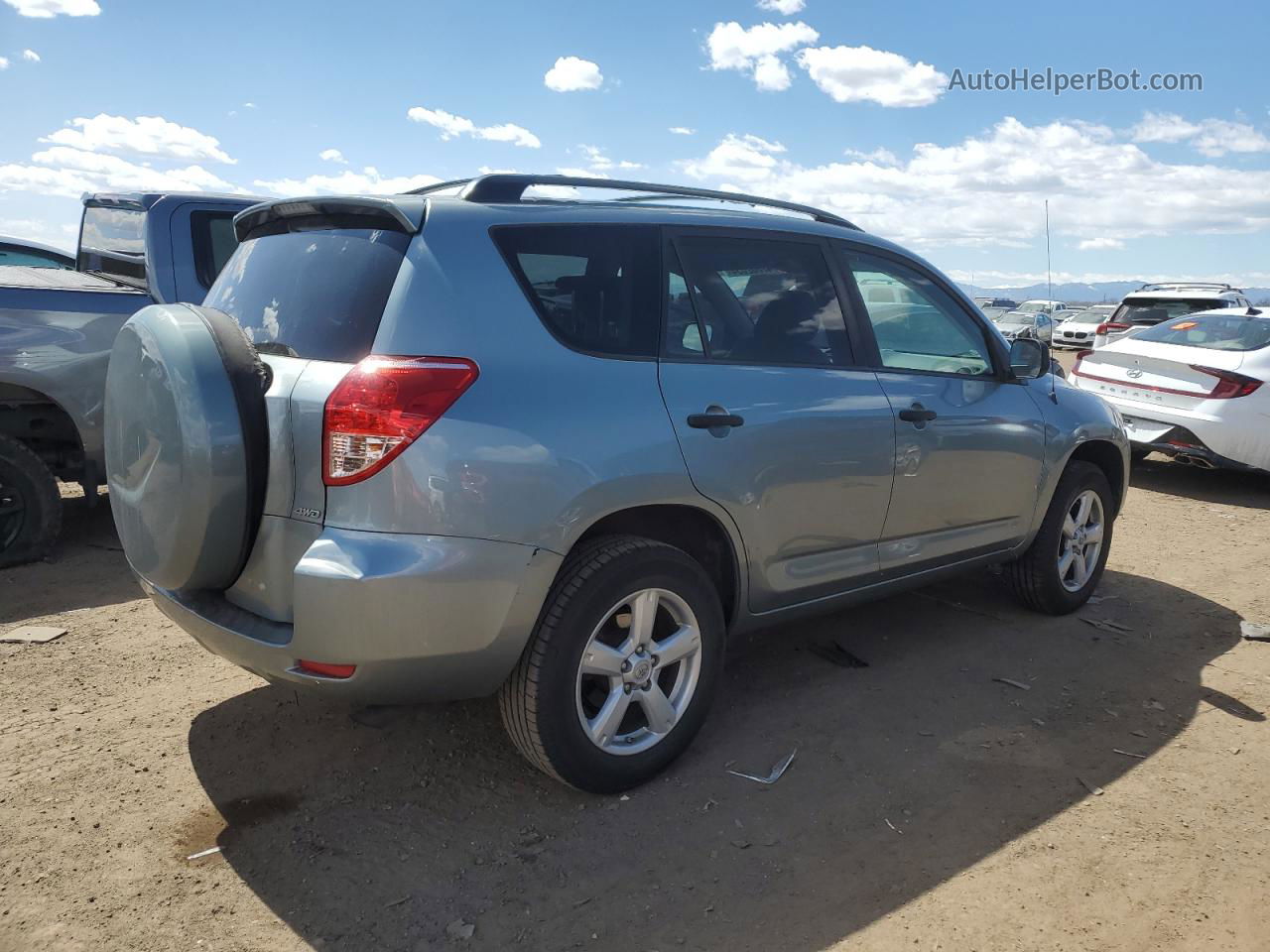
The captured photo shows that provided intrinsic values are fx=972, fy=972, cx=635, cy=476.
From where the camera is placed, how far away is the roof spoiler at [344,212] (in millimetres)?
2742

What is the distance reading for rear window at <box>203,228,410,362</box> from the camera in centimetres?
268

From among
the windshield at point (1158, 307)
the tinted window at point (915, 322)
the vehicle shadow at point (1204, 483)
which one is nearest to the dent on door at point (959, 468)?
the tinted window at point (915, 322)

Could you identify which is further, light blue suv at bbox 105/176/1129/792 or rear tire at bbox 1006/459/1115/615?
rear tire at bbox 1006/459/1115/615

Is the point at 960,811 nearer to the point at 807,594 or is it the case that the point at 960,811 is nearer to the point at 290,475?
the point at 807,594

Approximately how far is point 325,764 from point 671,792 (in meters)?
1.16

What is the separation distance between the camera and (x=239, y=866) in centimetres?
269

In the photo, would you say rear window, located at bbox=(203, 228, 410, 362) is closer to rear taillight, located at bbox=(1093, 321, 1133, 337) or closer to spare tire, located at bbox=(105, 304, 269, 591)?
spare tire, located at bbox=(105, 304, 269, 591)

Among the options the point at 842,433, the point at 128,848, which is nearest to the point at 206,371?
the point at 128,848

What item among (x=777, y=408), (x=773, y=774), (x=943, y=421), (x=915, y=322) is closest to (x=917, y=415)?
(x=943, y=421)

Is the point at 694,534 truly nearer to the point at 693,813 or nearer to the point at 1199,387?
the point at 693,813

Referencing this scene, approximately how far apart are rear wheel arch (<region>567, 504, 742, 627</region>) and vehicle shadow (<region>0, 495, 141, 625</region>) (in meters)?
3.13

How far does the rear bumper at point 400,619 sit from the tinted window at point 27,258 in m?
7.45

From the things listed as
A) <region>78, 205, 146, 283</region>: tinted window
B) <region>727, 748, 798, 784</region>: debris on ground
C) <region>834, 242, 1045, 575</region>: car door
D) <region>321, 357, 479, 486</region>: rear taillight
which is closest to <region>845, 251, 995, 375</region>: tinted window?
<region>834, 242, 1045, 575</region>: car door

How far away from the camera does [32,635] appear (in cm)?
437
